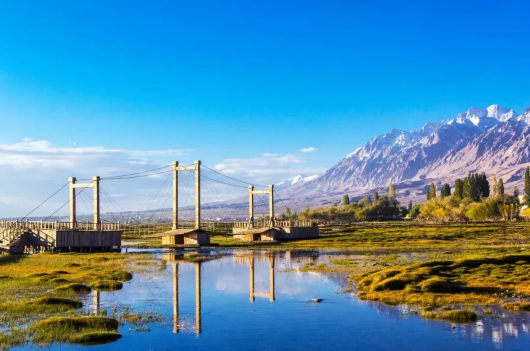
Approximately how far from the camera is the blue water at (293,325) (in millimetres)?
27125

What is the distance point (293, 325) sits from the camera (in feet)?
103

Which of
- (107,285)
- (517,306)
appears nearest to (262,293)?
(107,285)

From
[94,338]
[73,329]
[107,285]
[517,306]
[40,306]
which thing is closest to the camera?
[94,338]

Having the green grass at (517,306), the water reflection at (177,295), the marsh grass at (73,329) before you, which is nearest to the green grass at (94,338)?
the marsh grass at (73,329)

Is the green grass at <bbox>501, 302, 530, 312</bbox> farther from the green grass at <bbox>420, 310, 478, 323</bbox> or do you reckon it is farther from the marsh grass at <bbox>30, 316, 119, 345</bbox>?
the marsh grass at <bbox>30, 316, 119, 345</bbox>

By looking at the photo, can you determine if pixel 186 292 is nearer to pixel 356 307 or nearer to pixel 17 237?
pixel 356 307

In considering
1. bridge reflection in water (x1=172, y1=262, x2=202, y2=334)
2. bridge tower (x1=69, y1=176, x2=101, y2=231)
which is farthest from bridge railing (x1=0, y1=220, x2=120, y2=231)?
bridge reflection in water (x1=172, y1=262, x2=202, y2=334)

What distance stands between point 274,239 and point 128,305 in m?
86.0

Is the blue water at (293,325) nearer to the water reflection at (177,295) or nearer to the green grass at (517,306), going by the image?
the water reflection at (177,295)

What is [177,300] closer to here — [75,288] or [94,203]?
[75,288]

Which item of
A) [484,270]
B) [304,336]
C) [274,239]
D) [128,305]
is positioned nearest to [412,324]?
[304,336]

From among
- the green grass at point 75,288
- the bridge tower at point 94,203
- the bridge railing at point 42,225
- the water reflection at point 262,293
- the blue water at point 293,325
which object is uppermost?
the bridge tower at point 94,203

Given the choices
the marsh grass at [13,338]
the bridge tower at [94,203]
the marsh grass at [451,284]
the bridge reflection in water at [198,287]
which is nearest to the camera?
the marsh grass at [13,338]

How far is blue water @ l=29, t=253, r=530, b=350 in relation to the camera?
89.0 ft
